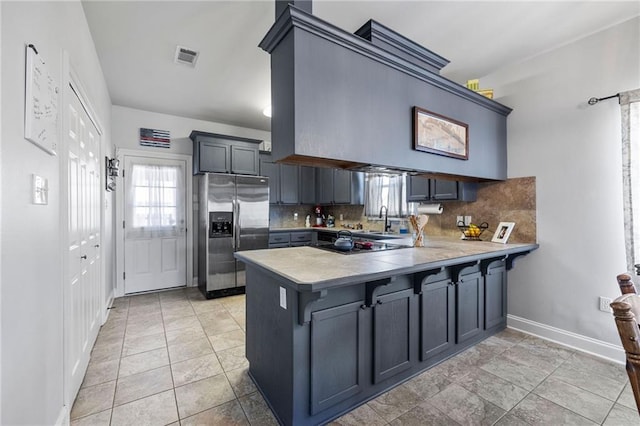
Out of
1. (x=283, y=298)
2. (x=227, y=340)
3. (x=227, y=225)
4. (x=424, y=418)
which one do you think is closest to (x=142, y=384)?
(x=227, y=340)

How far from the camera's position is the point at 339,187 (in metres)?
5.30

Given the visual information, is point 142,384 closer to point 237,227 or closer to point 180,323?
point 180,323

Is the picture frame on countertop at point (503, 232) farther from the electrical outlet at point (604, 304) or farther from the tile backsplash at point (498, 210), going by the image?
the electrical outlet at point (604, 304)

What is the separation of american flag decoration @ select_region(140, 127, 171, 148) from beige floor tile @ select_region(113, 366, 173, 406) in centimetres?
353

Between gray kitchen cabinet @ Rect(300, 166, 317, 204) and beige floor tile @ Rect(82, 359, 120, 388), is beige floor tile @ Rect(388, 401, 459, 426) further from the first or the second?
gray kitchen cabinet @ Rect(300, 166, 317, 204)

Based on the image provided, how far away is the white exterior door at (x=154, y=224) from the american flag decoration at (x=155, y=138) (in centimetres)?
25

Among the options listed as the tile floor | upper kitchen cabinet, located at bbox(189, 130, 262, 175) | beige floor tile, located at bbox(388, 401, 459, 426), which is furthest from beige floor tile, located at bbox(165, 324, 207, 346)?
upper kitchen cabinet, located at bbox(189, 130, 262, 175)

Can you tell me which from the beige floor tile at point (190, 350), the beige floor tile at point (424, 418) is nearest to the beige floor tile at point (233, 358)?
the beige floor tile at point (190, 350)

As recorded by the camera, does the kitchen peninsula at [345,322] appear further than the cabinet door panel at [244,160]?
No

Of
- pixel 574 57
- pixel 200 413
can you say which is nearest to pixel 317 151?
pixel 200 413

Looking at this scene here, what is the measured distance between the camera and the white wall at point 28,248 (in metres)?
1.02

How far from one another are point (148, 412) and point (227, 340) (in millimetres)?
1024

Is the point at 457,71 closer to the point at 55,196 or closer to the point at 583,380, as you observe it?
the point at 583,380

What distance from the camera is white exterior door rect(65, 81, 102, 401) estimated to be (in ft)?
6.16
